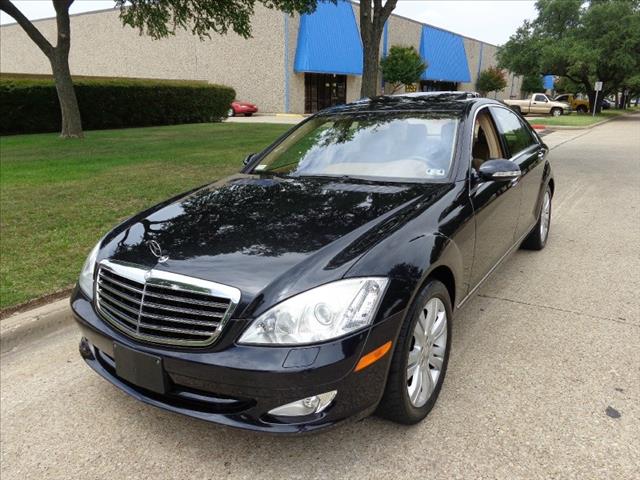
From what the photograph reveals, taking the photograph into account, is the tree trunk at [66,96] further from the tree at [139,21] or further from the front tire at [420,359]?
the front tire at [420,359]

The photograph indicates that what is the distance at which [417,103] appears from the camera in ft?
12.6

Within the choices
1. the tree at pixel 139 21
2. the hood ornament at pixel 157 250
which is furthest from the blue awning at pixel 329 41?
the hood ornament at pixel 157 250

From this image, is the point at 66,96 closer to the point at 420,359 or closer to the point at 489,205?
the point at 489,205

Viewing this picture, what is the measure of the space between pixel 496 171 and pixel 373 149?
32.2 inches

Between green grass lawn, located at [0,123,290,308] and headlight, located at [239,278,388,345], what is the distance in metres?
2.72

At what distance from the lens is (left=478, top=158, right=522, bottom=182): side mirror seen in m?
3.16

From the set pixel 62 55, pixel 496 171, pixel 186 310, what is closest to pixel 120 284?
pixel 186 310

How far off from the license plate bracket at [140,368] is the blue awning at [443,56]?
4300cm

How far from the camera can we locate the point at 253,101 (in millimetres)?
36219

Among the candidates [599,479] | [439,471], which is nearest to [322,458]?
[439,471]

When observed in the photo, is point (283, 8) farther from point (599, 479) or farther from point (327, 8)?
point (327, 8)

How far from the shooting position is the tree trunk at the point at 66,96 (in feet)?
47.9

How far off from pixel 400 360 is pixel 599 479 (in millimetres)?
962

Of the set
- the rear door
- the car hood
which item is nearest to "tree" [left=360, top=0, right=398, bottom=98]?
the rear door
